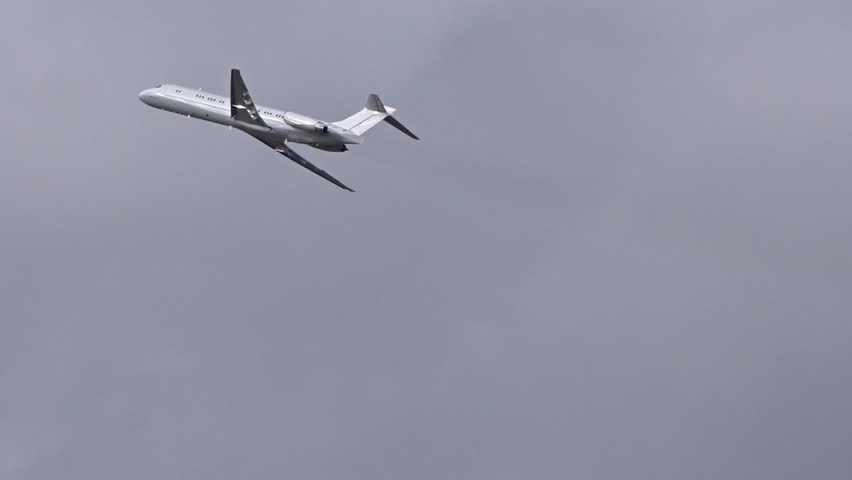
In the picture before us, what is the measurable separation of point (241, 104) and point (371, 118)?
11673 millimetres

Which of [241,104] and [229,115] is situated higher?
[241,104]

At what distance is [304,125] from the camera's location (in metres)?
134

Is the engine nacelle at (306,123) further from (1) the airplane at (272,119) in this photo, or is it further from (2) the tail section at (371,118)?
(2) the tail section at (371,118)

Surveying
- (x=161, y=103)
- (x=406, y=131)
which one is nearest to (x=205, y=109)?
(x=161, y=103)

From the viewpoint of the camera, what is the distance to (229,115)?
138500 millimetres

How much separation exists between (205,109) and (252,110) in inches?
254

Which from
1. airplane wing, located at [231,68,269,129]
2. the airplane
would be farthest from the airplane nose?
airplane wing, located at [231,68,269,129]

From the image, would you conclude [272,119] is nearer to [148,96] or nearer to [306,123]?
[306,123]

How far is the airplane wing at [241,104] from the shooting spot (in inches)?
5266

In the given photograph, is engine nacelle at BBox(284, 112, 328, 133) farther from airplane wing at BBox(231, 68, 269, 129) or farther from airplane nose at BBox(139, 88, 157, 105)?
airplane nose at BBox(139, 88, 157, 105)

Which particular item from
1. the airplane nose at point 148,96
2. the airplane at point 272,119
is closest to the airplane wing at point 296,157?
the airplane at point 272,119

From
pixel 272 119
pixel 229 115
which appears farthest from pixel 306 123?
pixel 229 115

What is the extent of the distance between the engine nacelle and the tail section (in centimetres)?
502

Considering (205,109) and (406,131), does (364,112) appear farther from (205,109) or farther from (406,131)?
(205,109)
